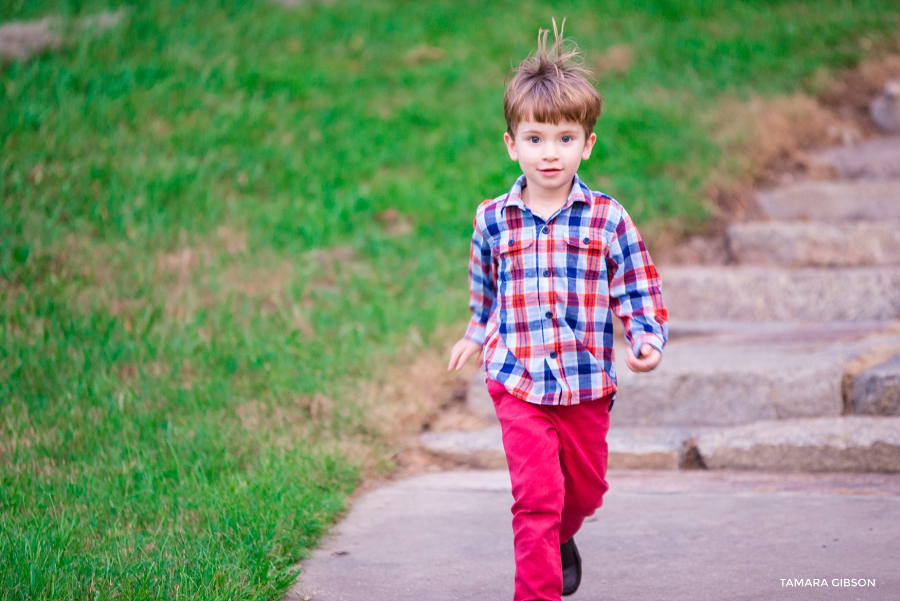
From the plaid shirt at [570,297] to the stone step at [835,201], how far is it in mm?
3430

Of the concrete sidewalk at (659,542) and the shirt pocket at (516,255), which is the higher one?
the shirt pocket at (516,255)

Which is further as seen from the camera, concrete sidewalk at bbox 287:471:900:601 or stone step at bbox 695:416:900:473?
stone step at bbox 695:416:900:473

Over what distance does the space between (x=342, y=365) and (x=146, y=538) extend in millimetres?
1497

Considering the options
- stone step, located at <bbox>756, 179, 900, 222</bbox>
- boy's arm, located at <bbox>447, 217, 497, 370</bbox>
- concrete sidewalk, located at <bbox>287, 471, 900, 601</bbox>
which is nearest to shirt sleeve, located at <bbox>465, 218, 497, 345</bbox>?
boy's arm, located at <bbox>447, 217, 497, 370</bbox>

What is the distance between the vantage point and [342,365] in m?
3.94

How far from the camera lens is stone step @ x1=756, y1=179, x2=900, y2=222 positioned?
5.12 metres

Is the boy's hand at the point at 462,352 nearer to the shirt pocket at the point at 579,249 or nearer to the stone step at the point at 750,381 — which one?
the shirt pocket at the point at 579,249

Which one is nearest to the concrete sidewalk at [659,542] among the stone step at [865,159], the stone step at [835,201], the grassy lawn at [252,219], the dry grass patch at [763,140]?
the grassy lawn at [252,219]

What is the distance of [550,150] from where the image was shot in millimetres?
2174

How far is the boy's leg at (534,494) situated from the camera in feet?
6.78

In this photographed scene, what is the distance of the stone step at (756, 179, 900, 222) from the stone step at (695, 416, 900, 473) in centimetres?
217

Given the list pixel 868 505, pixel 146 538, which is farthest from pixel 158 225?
pixel 868 505

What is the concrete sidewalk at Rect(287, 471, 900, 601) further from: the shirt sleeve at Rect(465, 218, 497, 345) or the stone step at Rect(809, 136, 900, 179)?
the stone step at Rect(809, 136, 900, 179)

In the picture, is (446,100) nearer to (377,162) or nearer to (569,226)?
(377,162)
